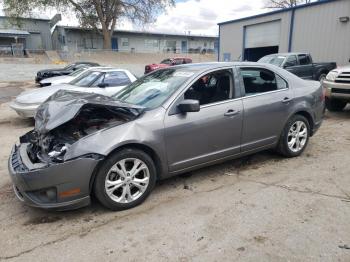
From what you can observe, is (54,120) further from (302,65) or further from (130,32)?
(130,32)

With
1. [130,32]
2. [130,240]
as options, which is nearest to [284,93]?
[130,240]

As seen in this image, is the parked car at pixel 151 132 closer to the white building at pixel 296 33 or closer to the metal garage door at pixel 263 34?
the white building at pixel 296 33

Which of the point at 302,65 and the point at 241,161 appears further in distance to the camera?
the point at 302,65

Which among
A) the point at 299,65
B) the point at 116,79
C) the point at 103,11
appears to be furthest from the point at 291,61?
the point at 103,11

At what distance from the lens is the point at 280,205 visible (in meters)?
3.61

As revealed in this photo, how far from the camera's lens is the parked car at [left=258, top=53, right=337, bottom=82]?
12711mm

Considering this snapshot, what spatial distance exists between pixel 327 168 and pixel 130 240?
315 cm

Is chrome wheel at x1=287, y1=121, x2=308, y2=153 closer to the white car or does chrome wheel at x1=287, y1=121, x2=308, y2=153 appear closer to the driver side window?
the driver side window

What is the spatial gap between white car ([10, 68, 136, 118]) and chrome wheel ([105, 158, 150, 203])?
4839 mm

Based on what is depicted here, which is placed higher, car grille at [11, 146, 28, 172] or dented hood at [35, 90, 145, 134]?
dented hood at [35, 90, 145, 134]

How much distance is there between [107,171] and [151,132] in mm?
667

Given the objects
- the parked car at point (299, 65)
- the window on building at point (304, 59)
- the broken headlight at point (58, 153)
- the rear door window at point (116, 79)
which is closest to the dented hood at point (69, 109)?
the broken headlight at point (58, 153)

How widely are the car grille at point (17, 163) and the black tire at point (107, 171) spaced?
76 centimetres

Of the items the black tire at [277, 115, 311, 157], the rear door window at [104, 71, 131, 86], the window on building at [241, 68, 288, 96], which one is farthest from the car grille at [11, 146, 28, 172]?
the rear door window at [104, 71, 131, 86]
